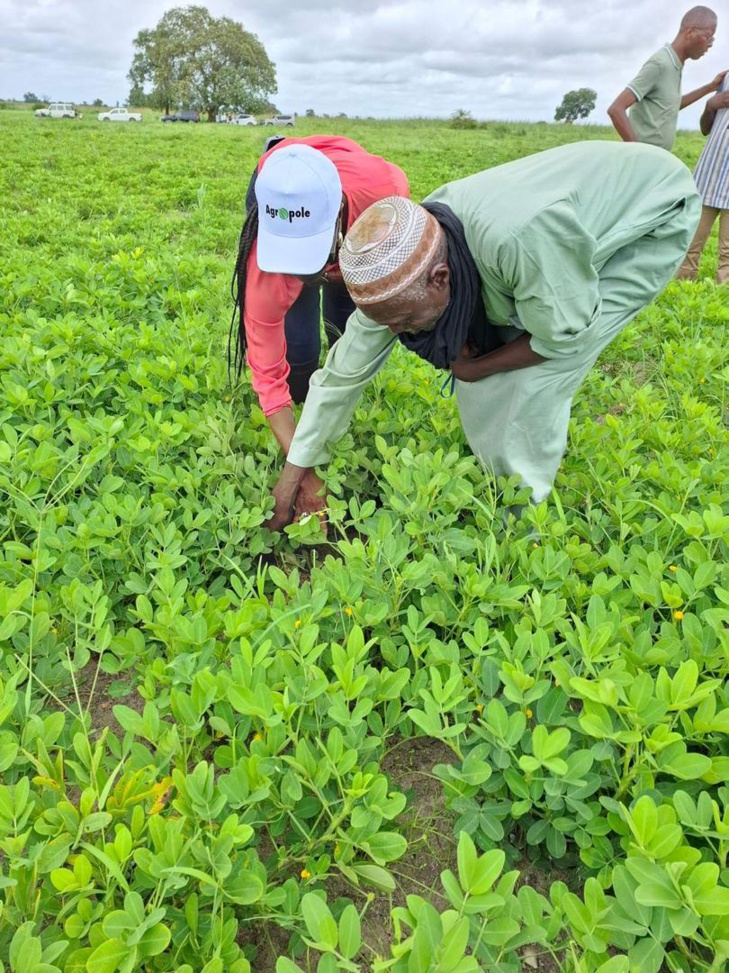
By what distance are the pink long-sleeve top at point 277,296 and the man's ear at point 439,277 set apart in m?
0.59

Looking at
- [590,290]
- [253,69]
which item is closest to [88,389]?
[590,290]

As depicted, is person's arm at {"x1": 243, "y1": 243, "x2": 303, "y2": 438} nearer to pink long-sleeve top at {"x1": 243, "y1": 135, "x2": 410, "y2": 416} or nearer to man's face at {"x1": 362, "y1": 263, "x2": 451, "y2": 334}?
pink long-sleeve top at {"x1": 243, "y1": 135, "x2": 410, "y2": 416}

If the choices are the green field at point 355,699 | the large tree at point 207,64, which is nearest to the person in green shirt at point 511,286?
the green field at point 355,699

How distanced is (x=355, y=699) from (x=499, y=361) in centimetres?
134

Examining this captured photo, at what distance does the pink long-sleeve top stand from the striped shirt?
4359mm

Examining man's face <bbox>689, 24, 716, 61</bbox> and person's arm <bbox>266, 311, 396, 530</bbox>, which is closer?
person's arm <bbox>266, 311, 396, 530</bbox>

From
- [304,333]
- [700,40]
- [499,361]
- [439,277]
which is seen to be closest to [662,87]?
[700,40]

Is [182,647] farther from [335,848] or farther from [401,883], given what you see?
[401,883]

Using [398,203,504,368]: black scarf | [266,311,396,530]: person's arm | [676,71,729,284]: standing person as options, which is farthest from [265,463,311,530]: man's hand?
[676,71,729,284]: standing person

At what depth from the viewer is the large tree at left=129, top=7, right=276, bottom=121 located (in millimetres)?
57344

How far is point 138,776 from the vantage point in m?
1.43

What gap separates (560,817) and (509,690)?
261 mm

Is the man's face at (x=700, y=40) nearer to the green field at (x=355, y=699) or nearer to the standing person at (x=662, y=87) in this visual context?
the standing person at (x=662, y=87)

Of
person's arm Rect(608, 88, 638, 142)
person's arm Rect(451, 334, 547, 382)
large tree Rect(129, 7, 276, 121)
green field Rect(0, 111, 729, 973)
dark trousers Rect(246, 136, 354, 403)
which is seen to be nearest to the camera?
green field Rect(0, 111, 729, 973)
